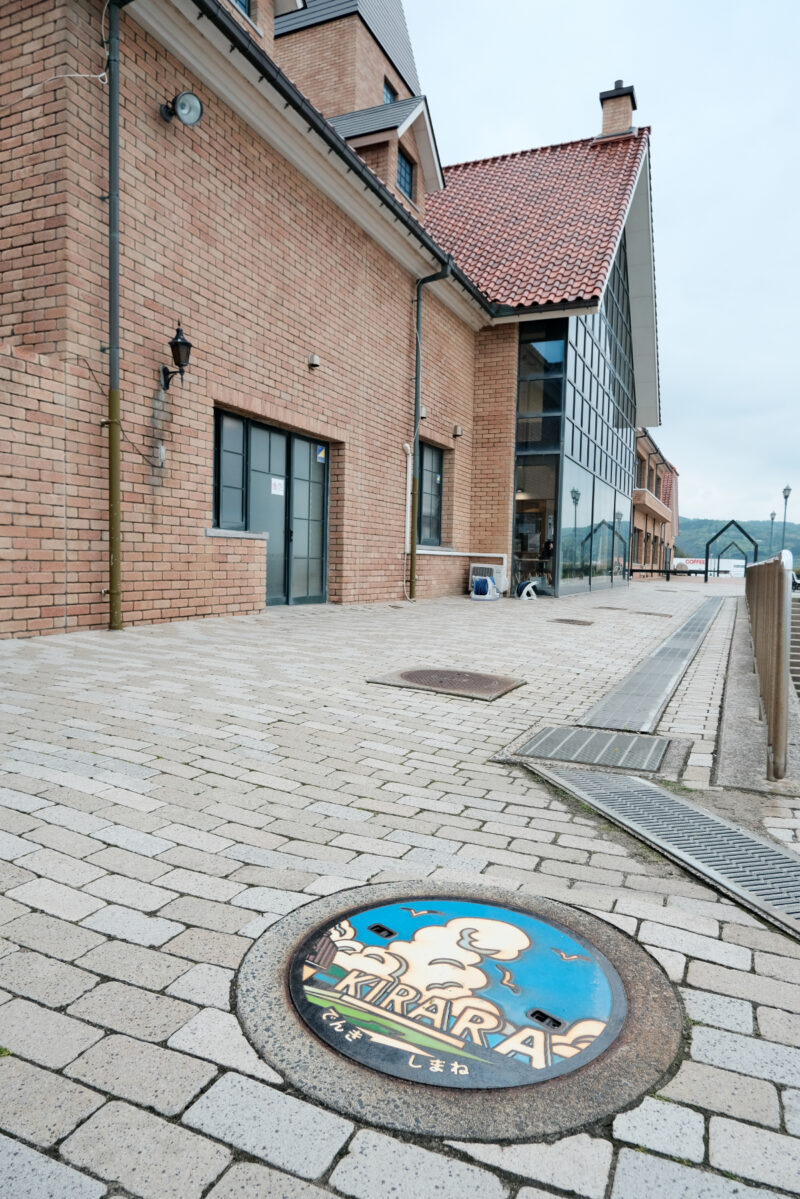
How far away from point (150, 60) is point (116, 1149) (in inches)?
365

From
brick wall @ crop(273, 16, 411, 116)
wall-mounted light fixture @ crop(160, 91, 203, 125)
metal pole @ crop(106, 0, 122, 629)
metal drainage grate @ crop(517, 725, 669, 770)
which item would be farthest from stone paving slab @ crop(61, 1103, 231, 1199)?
brick wall @ crop(273, 16, 411, 116)

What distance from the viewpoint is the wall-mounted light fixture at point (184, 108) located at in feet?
25.0

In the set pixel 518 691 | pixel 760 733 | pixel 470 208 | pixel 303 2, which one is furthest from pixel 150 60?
pixel 470 208

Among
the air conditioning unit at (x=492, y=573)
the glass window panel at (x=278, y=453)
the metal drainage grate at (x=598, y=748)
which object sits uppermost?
the glass window panel at (x=278, y=453)

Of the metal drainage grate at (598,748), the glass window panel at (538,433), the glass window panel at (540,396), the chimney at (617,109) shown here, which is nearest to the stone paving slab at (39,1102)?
the metal drainage grate at (598,748)

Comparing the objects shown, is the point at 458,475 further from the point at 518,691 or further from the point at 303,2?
the point at 518,691

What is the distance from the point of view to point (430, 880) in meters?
2.34

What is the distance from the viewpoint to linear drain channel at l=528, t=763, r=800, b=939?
232cm

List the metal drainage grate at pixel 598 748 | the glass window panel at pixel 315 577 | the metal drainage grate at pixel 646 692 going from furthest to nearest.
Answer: the glass window panel at pixel 315 577 → the metal drainage grate at pixel 646 692 → the metal drainage grate at pixel 598 748

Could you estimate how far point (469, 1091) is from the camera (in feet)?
4.68

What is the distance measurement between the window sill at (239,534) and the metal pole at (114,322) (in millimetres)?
1517

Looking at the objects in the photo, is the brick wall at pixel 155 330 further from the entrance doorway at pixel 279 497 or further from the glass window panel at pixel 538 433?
the glass window panel at pixel 538 433

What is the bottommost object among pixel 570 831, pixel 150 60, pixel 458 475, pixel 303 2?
pixel 570 831

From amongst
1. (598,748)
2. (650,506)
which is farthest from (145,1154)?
(650,506)
